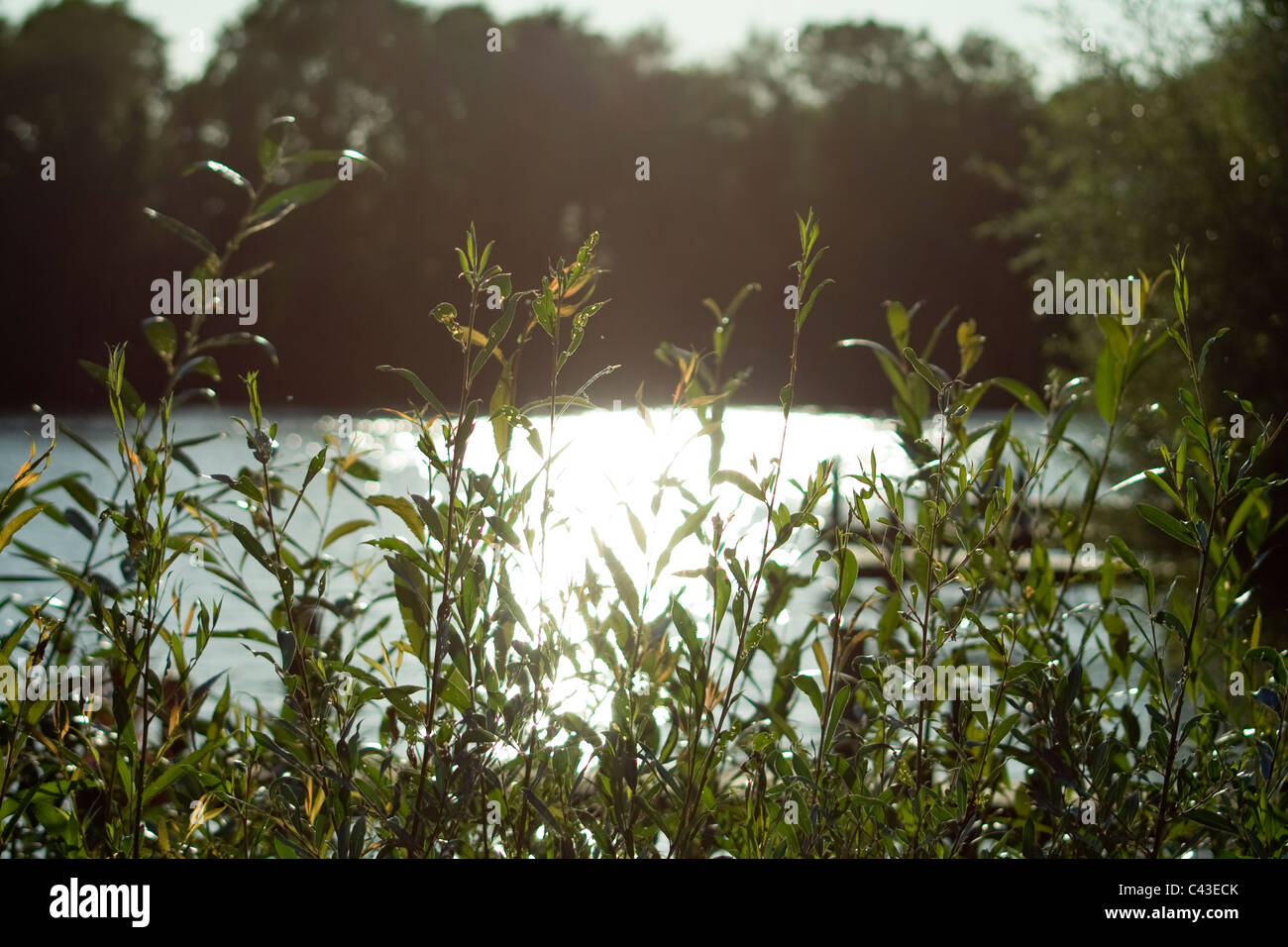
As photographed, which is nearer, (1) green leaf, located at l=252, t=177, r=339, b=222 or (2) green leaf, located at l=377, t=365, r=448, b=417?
(2) green leaf, located at l=377, t=365, r=448, b=417

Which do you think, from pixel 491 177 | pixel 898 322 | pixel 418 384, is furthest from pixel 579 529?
pixel 491 177

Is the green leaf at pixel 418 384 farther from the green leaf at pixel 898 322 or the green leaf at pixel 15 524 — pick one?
the green leaf at pixel 898 322

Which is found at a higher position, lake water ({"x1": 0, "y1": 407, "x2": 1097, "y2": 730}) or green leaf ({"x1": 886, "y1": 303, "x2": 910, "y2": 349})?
green leaf ({"x1": 886, "y1": 303, "x2": 910, "y2": 349})

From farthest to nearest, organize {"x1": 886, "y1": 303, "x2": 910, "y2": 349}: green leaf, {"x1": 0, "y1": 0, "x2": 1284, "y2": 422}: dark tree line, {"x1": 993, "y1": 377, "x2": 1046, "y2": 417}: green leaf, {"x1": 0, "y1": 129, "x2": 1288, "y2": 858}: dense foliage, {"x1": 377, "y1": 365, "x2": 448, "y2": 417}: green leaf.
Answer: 1. {"x1": 0, "y1": 0, "x2": 1284, "y2": 422}: dark tree line
2. {"x1": 886, "y1": 303, "x2": 910, "y2": 349}: green leaf
3. {"x1": 993, "y1": 377, "x2": 1046, "y2": 417}: green leaf
4. {"x1": 0, "y1": 129, "x2": 1288, "y2": 858}: dense foliage
5. {"x1": 377, "y1": 365, "x2": 448, "y2": 417}: green leaf

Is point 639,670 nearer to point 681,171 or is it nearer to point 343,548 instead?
point 343,548

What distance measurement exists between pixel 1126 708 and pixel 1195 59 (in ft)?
47.6

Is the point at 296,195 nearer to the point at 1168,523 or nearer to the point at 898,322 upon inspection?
the point at 898,322

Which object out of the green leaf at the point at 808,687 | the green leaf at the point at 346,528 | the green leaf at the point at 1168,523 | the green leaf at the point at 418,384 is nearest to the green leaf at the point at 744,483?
the green leaf at the point at 808,687

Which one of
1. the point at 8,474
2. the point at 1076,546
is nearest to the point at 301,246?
the point at 8,474

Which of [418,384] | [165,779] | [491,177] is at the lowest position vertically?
[165,779]

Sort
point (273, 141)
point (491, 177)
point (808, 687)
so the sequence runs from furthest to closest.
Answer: point (491, 177) → point (273, 141) → point (808, 687)

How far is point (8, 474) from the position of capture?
1941 centimetres

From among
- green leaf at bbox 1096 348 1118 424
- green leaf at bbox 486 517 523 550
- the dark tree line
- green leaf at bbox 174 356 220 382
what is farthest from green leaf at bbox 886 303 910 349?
the dark tree line

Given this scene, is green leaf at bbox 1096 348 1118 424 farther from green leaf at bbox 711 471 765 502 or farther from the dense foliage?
green leaf at bbox 711 471 765 502
